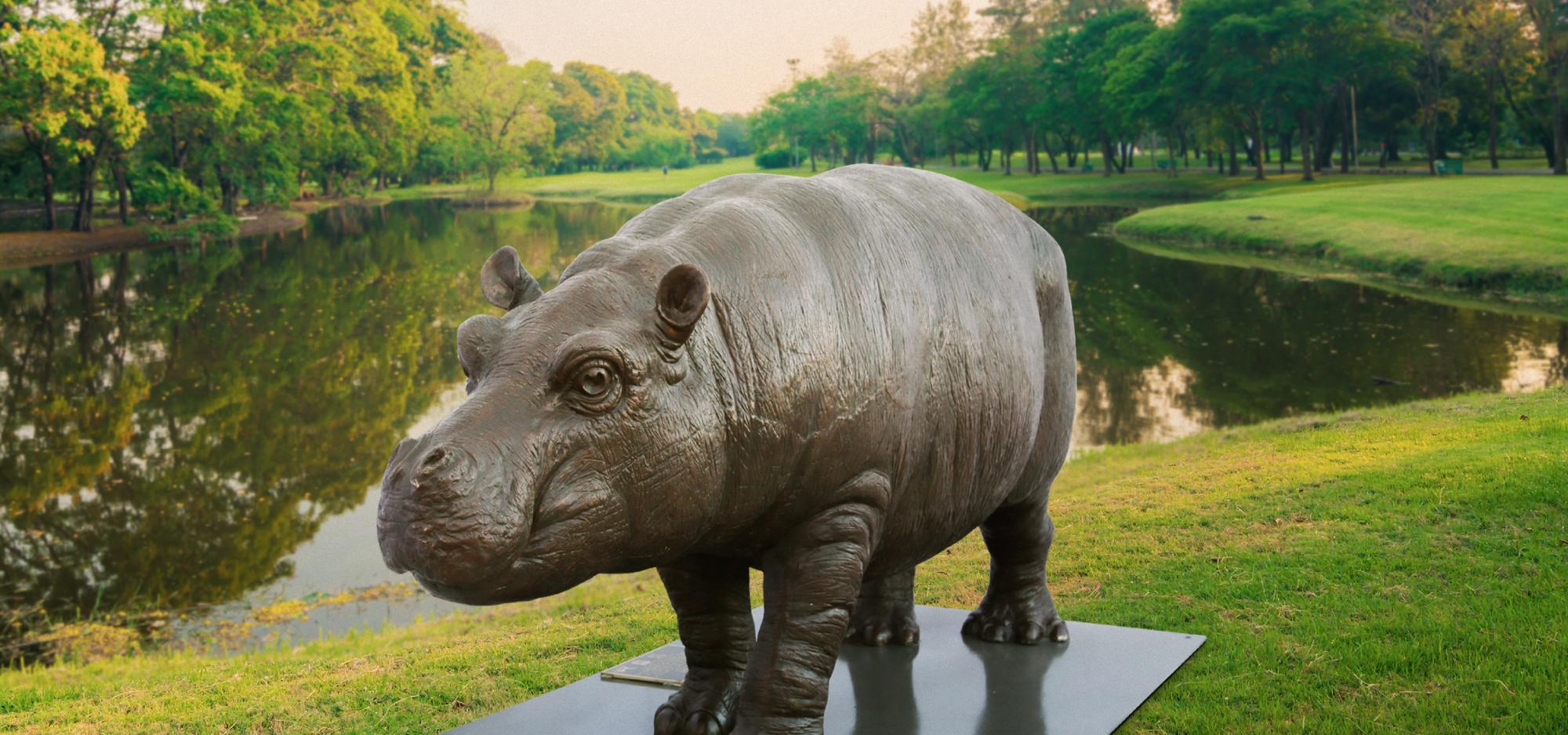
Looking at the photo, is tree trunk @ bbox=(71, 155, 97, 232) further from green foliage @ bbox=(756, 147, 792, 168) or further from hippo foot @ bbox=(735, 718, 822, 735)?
green foliage @ bbox=(756, 147, 792, 168)

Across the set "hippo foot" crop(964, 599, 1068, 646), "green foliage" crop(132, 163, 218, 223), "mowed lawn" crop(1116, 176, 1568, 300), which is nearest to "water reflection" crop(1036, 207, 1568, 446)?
"mowed lawn" crop(1116, 176, 1568, 300)

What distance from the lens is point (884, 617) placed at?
534cm

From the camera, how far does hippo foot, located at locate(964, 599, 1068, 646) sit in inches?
210

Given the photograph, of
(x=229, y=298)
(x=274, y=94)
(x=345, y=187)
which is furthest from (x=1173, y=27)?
(x=345, y=187)

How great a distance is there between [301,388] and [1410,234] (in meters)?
23.6

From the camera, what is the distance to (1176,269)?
2955 centimetres

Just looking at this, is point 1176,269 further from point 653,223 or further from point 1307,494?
point 653,223

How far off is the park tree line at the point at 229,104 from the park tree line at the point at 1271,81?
3031 cm

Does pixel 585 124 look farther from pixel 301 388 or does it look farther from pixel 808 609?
pixel 808 609

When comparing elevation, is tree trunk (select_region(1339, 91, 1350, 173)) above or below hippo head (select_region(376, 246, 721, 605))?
above

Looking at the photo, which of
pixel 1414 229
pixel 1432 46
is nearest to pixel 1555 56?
pixel 1432 46

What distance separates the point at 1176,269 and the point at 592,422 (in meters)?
28.4

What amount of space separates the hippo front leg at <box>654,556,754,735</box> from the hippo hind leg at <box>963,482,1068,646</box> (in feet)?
4.44

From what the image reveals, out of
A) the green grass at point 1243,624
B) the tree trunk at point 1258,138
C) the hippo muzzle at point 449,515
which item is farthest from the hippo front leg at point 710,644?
the tree trunk at point 1258,138
